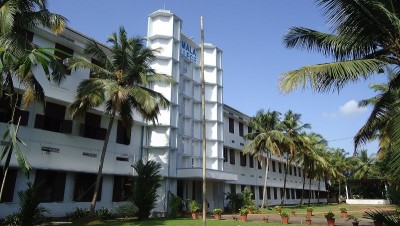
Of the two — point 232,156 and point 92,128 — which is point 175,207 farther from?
point 232,156

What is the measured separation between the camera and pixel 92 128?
81.0ft

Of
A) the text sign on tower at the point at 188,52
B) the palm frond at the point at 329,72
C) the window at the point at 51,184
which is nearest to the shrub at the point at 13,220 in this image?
the window at the point at 51,184

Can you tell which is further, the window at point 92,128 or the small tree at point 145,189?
the window at point 92,128

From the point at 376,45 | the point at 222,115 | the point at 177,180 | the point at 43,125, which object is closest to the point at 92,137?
the point at 43,125

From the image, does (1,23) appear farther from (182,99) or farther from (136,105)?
(182,99)

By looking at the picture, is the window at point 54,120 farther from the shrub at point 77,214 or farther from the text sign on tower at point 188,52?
the text sign on tower at point 188,52

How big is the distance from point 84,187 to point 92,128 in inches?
161

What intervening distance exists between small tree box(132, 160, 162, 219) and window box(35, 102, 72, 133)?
5.55 metres

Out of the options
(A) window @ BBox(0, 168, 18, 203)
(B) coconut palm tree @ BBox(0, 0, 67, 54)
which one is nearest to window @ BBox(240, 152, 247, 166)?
(A) window @ BBox(0, 168, 18, 203)

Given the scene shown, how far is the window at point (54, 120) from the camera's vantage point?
21156 millimetres

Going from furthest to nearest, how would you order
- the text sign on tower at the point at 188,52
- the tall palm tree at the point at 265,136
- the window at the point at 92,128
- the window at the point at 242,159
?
the window at the point at 242,159 < the tall palm tree at the point at 265,136 < the text sign on tower at the point at 188,52 < the window at the point at 92,128

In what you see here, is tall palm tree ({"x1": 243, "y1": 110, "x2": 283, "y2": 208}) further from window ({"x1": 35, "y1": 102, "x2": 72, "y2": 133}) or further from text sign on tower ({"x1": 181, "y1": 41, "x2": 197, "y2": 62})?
window ({"x1": 35, "y1": 102, "x2": 72, "y2": 133})

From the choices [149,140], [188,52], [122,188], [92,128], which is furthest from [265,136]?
[92,128]

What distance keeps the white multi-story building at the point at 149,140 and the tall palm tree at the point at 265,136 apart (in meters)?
2.68
